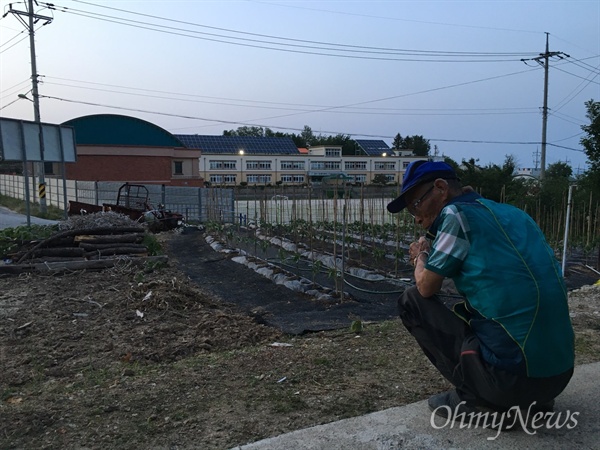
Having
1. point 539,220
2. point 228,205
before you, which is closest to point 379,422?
point 539,220

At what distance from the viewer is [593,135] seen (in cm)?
1451

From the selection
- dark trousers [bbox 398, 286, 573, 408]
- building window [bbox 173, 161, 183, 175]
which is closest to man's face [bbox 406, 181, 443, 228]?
dark trousers [bbox 398, 286, 573, 408]

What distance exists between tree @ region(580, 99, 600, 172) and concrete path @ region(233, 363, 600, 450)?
1354 centimetres

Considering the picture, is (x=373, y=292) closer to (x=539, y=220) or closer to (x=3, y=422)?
(x=3, y=422)

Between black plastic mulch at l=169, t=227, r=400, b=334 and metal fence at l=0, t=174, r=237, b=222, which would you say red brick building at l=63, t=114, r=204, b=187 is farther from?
black plastic mulch at l=169, t=227, r=400, b=334

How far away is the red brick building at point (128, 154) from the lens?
36938 mm

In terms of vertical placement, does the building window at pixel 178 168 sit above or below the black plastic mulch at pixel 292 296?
above

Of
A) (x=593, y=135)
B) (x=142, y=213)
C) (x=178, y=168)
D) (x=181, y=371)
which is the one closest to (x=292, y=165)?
(x=178, y=168)

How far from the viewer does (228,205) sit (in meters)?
22.1

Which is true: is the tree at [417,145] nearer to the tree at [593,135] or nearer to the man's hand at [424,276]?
the tree at [593,135]

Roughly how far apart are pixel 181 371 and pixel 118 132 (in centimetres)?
3872

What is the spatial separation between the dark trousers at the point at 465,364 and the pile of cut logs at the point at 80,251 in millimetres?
8106

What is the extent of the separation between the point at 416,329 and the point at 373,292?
5.23 metres

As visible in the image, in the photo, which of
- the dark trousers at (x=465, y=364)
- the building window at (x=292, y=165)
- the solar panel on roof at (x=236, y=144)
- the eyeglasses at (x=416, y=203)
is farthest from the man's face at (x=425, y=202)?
the building window at (x=292, y=165)
